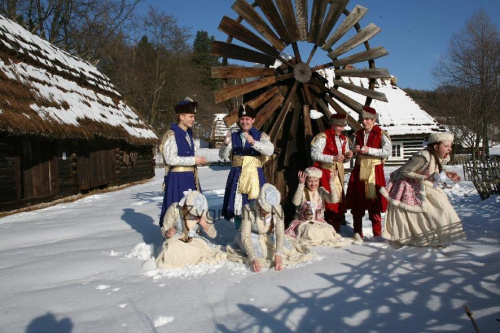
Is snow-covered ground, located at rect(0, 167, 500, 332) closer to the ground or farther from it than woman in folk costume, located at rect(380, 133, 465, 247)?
closer to the ground

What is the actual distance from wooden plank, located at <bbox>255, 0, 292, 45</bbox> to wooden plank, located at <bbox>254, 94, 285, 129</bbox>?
2.42 feet

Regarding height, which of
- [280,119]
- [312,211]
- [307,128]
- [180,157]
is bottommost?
[312,211]

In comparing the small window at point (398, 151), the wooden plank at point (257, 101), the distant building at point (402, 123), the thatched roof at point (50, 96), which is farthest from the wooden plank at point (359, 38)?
the small window at point (398, 151)

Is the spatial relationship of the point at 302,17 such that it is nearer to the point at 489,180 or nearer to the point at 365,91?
the point at 365,91

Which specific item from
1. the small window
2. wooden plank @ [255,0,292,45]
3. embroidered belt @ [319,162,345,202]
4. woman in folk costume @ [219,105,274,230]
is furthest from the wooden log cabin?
the small window

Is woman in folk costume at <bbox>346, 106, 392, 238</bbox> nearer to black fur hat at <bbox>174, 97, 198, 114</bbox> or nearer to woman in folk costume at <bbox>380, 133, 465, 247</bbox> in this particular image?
woman in folk costume at <bbox>380, 133, 465, 247</bbox>

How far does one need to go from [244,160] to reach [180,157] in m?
0.68

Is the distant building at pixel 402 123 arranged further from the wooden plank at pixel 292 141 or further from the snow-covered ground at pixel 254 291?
the snow-covered ground at pixel 254 291

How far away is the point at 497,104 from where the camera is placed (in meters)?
17.2

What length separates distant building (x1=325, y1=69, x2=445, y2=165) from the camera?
1736 centimetres

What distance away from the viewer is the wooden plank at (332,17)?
170 inches

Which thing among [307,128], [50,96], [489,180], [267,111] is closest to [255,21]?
[267,111]

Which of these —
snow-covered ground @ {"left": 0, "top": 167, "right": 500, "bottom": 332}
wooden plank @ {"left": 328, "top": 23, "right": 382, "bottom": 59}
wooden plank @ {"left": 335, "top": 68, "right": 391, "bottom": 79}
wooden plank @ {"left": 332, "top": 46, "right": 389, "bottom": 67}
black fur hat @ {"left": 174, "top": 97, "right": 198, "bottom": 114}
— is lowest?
snow-covered ground @ {"left": 0, "top": 167, "right": 500, "bottom": 332}

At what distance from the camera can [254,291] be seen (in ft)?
8.47
